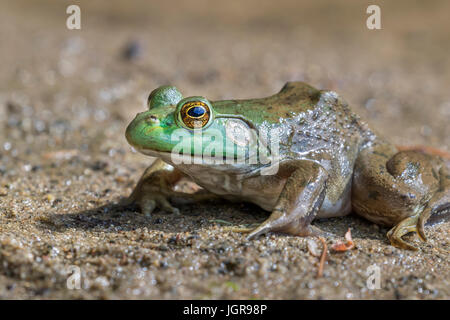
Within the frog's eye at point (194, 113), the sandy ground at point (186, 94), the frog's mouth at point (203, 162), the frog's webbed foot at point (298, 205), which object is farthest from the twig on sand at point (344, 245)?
the frog's eye at point (194, 113)

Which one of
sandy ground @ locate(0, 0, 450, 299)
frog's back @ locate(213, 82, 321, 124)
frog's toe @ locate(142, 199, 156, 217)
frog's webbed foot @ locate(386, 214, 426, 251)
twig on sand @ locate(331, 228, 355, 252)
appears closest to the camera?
sandy ground @ locate(0, 0, 450, 299)

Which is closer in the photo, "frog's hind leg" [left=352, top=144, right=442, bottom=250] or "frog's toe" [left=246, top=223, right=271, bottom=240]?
"frog's toe" [left=246, top=223, right=271, bottom=240]

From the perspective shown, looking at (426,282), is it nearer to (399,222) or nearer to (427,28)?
(399,222)

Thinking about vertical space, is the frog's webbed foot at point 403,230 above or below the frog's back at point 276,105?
below

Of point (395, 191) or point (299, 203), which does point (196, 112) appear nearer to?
point (299, 203)

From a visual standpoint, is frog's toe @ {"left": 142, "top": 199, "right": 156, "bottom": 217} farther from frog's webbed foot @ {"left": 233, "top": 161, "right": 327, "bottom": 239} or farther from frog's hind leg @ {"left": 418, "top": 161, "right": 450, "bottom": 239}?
frog's hind leg @ {"left": 418, "top": 161, "right": 450, "bottom": 239}

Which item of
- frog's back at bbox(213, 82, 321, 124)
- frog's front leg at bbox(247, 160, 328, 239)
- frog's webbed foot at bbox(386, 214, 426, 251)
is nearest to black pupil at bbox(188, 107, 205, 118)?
frog's back at bbox(213, 82, 321, 124)

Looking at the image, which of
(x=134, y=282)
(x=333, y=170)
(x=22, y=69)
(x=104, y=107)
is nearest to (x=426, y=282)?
(x=333, y=170)

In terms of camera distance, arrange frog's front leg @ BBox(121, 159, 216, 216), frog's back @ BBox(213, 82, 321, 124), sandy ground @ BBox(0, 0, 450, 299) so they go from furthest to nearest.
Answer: frog's front leg @ BBox(121, 159, 216, 216), frog's back @ BBox(213, 82, 321, 124), sandy ground @ BBox(0, 0, 450, 299)

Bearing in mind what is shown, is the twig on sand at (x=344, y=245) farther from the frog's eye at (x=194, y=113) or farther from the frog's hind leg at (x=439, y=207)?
the frog's eye at (x=194, y=113)
